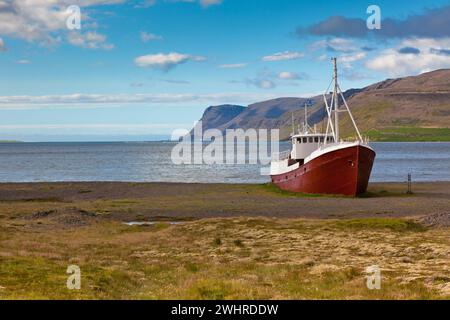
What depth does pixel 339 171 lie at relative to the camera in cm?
6456

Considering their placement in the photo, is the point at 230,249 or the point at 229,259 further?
the point at 230,249

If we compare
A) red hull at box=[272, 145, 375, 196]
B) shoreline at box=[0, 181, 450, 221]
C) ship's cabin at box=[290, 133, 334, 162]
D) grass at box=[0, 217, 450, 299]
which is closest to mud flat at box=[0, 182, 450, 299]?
grass at box=[0, 217, 450, 299]

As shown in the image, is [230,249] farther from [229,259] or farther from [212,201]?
[212,201]

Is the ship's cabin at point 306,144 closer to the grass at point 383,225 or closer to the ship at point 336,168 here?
the ship at point 336,168

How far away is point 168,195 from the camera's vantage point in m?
76.0

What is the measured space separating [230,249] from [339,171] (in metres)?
33.9

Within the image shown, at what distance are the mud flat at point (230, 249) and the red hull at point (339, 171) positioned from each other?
5.91 ft

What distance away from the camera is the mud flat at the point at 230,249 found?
66.1 ft

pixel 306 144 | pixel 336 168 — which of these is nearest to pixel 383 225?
pixel 336 168

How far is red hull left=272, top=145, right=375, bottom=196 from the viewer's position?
6306 cm

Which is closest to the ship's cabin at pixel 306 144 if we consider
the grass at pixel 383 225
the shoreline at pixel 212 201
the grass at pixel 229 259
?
the shoreline at pixel 212 201

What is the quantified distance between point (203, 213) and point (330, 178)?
1763 centimetres
